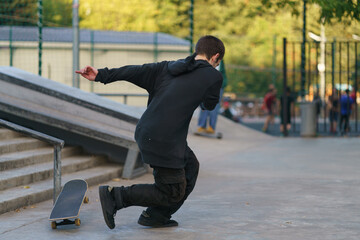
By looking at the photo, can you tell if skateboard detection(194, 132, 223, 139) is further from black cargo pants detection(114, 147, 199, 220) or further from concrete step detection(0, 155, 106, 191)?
black cargo pants detection(114, 147, 199, 220)

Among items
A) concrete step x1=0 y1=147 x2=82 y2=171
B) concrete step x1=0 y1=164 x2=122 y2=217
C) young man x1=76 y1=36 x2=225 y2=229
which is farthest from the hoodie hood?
concrete step x1=0 y1=147 x2=82 y2=171

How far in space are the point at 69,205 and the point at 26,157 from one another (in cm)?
232

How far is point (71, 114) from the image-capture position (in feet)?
33.0

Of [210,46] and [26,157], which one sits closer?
[210,46]

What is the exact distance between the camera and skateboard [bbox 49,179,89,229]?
6113 millimetres

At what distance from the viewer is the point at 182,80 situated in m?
5.91

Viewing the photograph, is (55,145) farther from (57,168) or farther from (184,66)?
(184,66)

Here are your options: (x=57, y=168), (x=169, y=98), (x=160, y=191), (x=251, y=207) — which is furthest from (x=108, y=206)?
(x=251, y=207)

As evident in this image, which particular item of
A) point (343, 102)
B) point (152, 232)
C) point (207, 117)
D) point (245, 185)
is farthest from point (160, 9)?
point (152, 232)

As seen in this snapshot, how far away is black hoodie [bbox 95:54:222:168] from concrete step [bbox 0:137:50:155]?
301 centimetres

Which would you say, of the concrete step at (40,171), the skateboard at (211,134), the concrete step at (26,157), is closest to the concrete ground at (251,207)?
the concrete step at (40,171)

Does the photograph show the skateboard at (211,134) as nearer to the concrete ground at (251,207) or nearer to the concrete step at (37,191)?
the concrete ground at (251,207)

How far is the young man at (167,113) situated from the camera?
583 cm

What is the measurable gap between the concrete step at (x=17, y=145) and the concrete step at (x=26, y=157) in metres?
0.06
